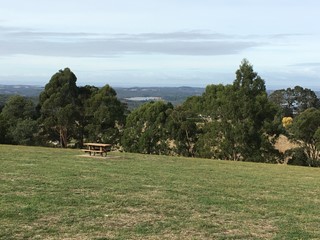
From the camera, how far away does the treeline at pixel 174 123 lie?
2795cm

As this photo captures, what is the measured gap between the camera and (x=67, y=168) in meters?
13.2

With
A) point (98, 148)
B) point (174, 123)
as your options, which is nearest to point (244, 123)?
point (174, 123)

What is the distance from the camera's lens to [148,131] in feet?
100.0

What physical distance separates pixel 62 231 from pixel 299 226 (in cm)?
357

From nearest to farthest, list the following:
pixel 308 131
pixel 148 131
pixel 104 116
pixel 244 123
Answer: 1. pixel 244 123
2. pixel 308 131
3. pixel 148 131
4. pixel 104 116

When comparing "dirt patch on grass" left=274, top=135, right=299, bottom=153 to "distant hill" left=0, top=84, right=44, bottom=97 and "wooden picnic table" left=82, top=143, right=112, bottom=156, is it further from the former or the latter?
"distant hill" left=0, top=84, right=44, bottom=97

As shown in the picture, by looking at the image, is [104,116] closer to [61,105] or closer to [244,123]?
[61,105]

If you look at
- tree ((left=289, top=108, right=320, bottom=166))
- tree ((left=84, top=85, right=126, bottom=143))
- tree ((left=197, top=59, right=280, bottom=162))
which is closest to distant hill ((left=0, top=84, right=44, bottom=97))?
tree ((left=84, top=85, right=126, bottom=143))

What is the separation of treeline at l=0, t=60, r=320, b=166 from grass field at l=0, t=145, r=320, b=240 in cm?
1545

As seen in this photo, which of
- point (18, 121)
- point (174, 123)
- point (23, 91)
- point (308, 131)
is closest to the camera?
point (174, 123)

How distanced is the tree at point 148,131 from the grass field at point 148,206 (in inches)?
690

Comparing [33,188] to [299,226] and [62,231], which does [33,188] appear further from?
[299,226]

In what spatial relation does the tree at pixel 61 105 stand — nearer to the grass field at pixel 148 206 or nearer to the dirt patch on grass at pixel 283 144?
the dirt patch on grass at pixel 283 144

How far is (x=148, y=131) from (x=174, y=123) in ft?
6.08
